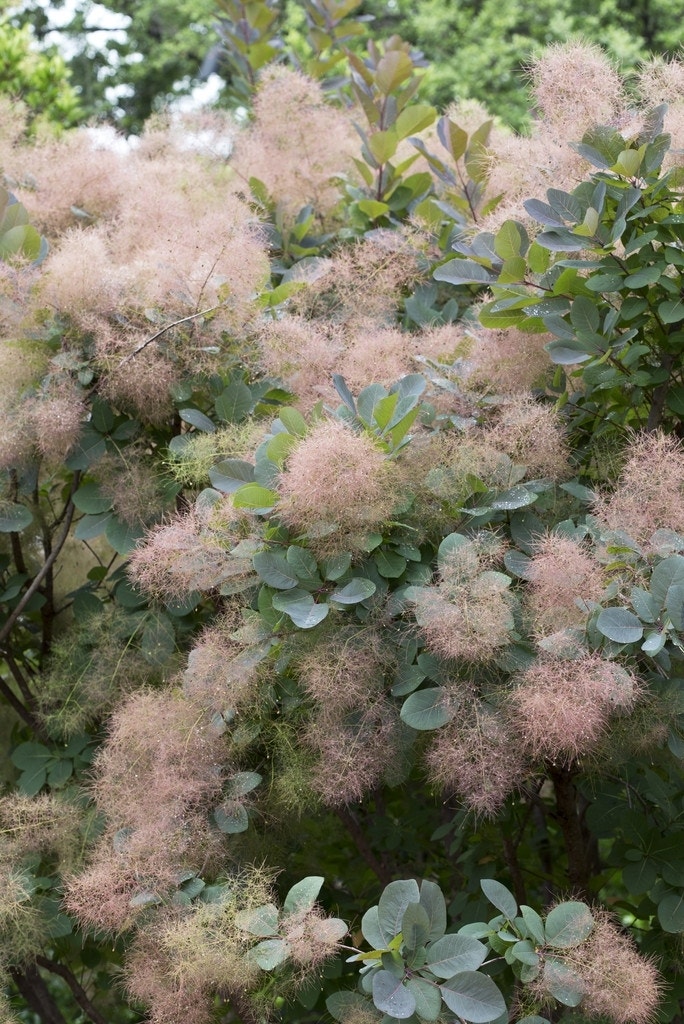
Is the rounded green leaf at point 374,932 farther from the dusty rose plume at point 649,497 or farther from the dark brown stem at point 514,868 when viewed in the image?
the dark brown stem at point 514,868

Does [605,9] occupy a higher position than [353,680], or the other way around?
[353,680]

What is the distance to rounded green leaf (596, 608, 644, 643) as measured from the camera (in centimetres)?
162

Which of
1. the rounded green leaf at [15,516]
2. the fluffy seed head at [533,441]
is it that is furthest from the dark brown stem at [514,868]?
the rounded green leaf at [15,516]

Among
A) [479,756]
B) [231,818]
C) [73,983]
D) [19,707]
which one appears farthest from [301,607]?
[73,983]

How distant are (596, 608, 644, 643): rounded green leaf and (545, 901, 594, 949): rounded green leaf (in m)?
0.42

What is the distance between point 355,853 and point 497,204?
5.64ft

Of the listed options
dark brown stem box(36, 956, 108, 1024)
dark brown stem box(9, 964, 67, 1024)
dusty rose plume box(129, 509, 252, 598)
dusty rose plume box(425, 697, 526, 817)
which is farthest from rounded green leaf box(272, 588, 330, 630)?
dark brown stem box(9, 964, 67, 1024)

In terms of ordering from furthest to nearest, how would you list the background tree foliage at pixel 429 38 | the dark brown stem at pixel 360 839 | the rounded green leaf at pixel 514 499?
the background tree foliage at pixel 429 38 < the dark brown stem at pixel 360 839 < the rounded green leaf at pixel 514 499

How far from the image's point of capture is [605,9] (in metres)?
9.48

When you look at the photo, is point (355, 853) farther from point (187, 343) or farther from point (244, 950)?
point (187, 343)

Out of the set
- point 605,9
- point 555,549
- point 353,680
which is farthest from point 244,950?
point 605,9

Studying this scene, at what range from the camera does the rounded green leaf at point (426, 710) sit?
1.73 m

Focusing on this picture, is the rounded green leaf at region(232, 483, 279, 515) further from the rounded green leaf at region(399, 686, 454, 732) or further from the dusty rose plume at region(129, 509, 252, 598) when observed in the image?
the rounded green leaf at region(399, 686, 454, 732)

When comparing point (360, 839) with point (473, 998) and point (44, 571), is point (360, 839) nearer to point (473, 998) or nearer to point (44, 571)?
point (473, 998)
